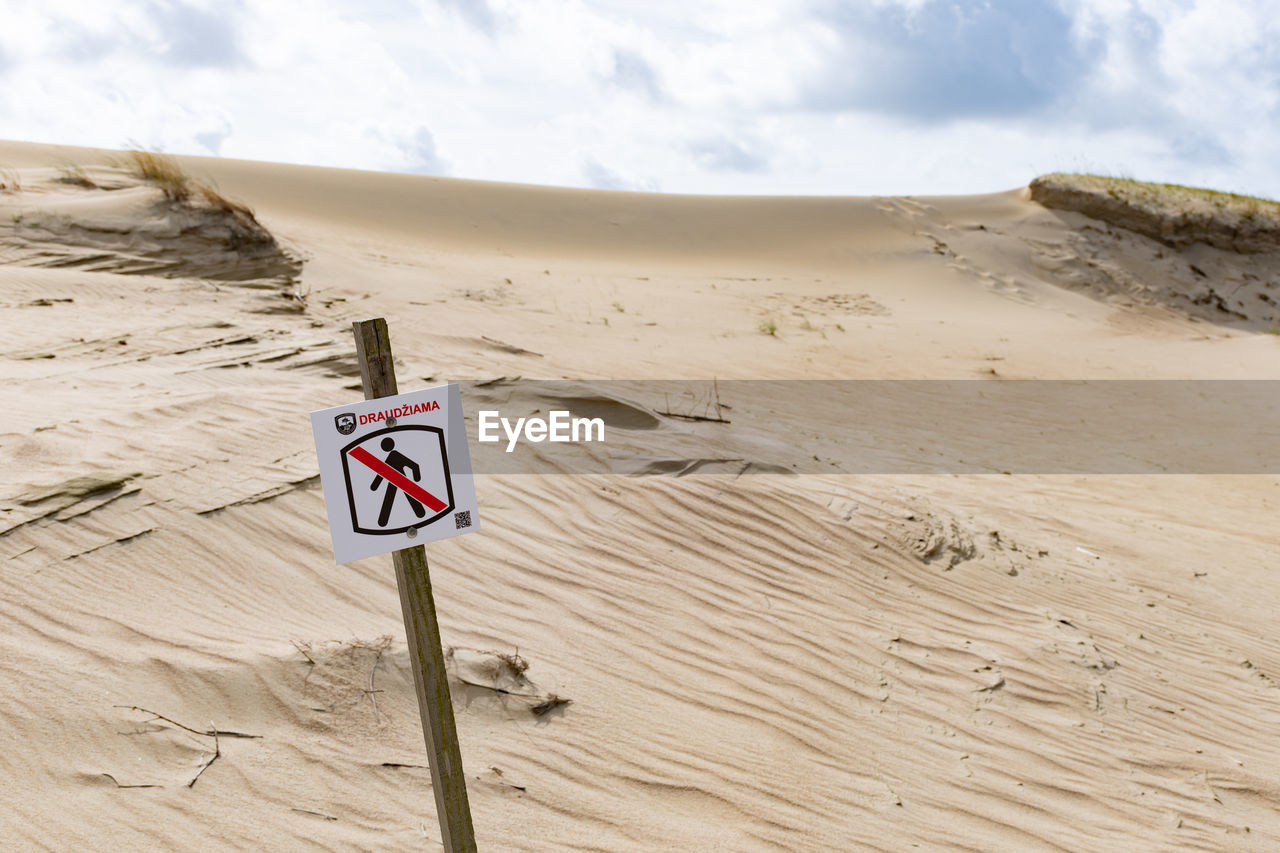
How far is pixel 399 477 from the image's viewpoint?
2.35 meters

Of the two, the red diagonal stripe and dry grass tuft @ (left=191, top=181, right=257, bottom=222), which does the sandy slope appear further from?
dry grass tuft @ (left=191, top=181, right=257, bottom=222)

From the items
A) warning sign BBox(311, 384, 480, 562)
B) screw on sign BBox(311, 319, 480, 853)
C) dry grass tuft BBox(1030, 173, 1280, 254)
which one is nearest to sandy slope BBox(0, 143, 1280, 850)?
screw on sign BBox(311, 319, 480, 853)

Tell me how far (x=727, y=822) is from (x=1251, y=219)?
24.1 metres

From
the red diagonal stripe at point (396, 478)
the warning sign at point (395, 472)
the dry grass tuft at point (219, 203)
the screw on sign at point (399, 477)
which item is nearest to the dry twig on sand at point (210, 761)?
the screw on sign at point (399, 477)

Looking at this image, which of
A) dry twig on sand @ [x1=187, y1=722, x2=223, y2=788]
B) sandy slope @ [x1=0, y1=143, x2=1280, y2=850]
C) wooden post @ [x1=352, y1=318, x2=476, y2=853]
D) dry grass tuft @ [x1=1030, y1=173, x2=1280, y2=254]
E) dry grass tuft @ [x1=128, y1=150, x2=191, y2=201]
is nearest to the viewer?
wooden post @ [x1=352, y1=318, x2=476, y2=853]

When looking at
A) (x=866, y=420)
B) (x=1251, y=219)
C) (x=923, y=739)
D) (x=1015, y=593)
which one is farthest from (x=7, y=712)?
(x=1251, y=219)

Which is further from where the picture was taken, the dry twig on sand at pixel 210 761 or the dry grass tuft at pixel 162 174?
the dry grass tuft at pixel 162 174

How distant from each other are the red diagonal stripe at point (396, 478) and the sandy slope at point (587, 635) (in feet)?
4.86

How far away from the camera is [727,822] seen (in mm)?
3502

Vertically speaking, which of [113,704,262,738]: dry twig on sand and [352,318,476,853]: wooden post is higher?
[352,318,476,853]: wooden post

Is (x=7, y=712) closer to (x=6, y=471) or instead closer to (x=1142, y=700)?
(x=6, y=471)

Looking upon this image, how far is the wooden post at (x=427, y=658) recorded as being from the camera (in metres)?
2.39

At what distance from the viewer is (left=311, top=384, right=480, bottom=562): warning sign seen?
2.27 metres

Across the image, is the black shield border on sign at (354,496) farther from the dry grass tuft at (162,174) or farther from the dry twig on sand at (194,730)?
the dry grass tuft at (162,174)
